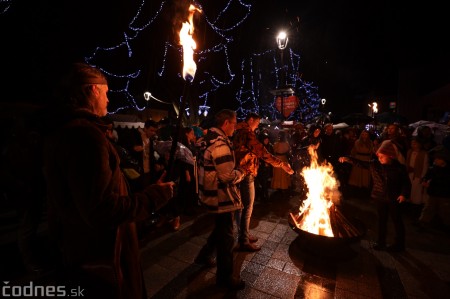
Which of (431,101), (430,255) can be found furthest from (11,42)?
(431,101)

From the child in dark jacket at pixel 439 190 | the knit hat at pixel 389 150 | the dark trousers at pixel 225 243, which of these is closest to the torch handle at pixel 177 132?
the dark trousers at pixel 225 243

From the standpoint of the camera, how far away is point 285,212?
283 inches

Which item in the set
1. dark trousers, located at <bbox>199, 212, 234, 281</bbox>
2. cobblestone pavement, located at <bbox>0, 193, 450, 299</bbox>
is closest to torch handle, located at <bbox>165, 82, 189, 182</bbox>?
dark trousers, located at <bbox>199, 212, 234, 281</bbox>

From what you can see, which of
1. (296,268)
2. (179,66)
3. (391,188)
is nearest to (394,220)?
(391,188)

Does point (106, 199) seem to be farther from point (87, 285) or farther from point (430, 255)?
point (430, 255)

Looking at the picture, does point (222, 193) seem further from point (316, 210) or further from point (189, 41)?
point (316, 210)

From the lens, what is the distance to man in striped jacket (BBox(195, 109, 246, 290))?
140 inches

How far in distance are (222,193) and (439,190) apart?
5.56m

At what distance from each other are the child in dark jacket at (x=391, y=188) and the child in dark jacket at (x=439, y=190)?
1788mm

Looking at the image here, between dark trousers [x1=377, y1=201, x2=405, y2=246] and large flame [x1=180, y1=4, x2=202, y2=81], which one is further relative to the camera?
dark trousers [x1=377, y1=201, x2=405, y2=246]

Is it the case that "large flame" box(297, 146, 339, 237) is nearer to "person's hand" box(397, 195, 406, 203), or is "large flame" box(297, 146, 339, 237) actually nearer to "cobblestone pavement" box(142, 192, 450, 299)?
"cobblestone pavement" box(142, 192, 450, 299)

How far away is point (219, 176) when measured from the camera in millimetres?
3592

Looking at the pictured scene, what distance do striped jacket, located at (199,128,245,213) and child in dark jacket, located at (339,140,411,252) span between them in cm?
306

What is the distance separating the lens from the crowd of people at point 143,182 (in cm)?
148
